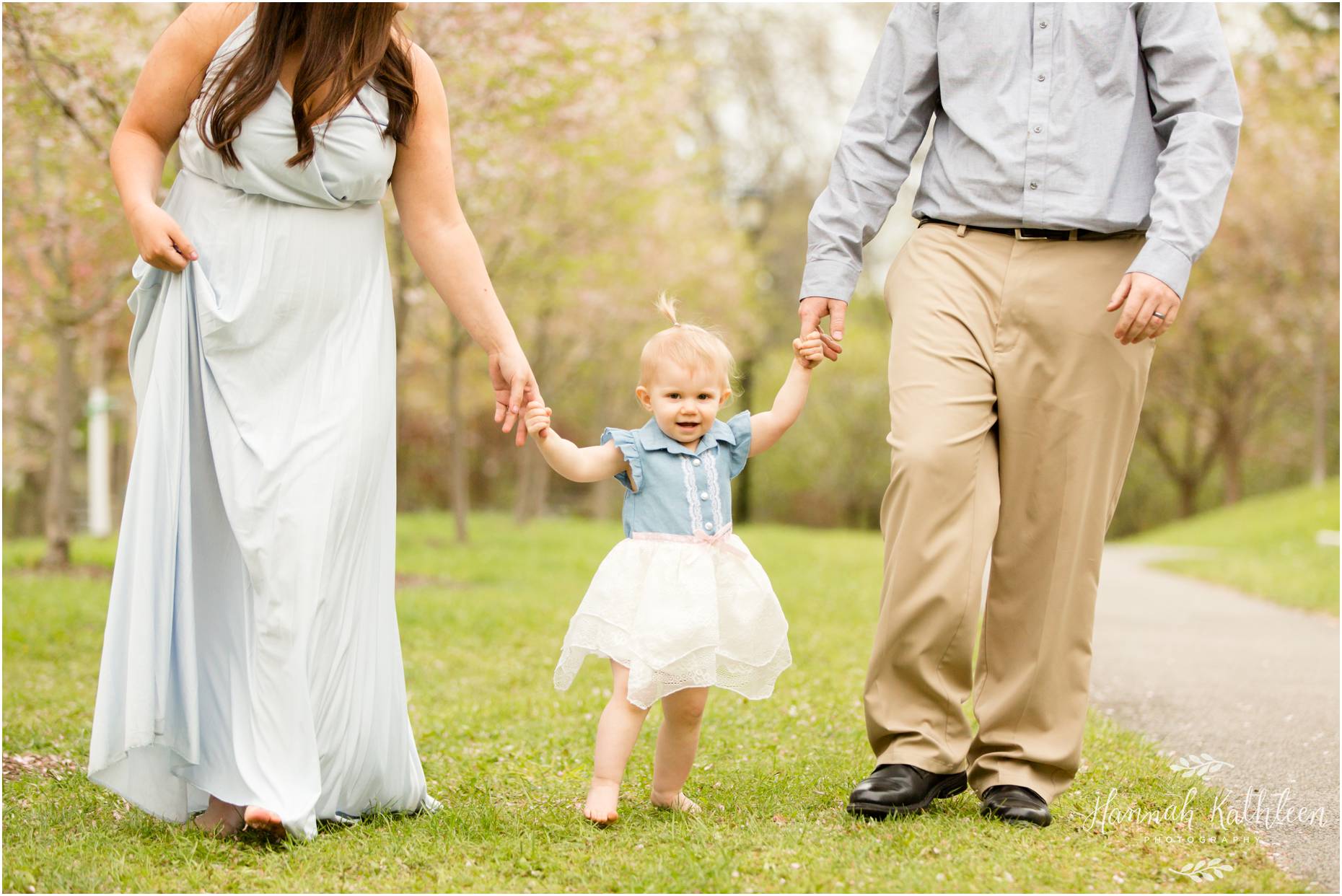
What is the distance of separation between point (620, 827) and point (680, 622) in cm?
53

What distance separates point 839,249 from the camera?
3594 millimetres

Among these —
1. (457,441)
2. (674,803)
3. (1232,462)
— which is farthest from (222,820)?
(1232,462)

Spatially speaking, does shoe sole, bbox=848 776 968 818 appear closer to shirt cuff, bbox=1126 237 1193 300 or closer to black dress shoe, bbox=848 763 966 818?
black dress shoe, bbox=848 763 966 818

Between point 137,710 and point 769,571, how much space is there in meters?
9.54

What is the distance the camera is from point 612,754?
3287mm

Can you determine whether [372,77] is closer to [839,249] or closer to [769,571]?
[839,249]

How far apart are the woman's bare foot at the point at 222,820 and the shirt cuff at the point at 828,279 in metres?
1.95

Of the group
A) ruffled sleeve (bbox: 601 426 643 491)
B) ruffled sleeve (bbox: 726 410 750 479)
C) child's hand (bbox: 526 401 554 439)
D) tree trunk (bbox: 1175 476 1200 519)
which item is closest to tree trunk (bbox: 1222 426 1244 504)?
tree trunk (bbox: 1175 476 1200 519)

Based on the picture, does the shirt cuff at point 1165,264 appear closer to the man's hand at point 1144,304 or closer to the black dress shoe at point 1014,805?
the man's hand at point 1144,304

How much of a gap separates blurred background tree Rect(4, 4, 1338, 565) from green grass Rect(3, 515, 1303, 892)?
5024mm

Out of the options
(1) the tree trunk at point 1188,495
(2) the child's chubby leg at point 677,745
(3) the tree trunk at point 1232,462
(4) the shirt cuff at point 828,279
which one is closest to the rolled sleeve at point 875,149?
(4) the shirt cuff at point 828,279

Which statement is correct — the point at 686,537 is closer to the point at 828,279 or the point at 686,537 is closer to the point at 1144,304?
the point at 828,279

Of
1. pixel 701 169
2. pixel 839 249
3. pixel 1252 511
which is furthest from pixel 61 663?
pixel 1252 511

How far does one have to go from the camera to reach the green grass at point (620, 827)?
9.28 ft
